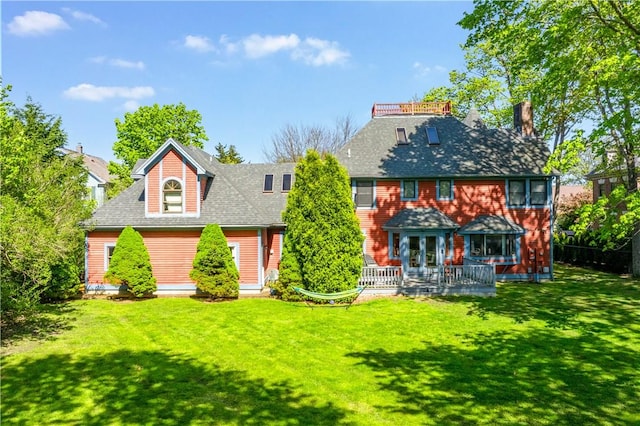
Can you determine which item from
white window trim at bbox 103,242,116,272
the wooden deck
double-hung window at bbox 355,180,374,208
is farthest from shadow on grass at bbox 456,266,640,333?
white window trim at bbox 103,242,116,272

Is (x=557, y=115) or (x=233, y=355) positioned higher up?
(x=557, y=115)

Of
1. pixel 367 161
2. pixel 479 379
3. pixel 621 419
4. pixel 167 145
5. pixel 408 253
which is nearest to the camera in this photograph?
pixel 621 419

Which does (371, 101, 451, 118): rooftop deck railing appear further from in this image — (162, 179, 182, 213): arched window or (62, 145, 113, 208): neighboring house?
(62, 145, 113, 208): neighboring house

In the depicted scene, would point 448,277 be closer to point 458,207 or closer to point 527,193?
point 458,207

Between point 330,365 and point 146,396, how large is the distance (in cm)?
423

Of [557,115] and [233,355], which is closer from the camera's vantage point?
[233,355]

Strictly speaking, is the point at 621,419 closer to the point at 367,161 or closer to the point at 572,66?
the point at 572,66

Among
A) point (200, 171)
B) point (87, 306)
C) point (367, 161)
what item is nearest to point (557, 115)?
point (367, 161)

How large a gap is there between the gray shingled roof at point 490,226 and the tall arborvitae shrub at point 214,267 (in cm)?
1252

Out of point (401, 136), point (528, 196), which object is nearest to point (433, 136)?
point (401, 136)

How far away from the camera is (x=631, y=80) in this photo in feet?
43.7

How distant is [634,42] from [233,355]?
53.4 feet

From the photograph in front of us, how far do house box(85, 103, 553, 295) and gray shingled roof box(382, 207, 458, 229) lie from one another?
0.06 m

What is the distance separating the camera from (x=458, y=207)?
75.0 ft
